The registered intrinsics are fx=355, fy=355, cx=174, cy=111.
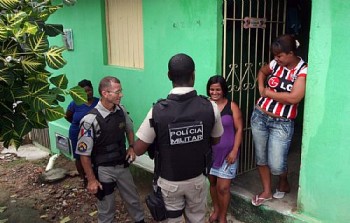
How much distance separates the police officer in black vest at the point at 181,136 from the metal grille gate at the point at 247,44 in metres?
1.20

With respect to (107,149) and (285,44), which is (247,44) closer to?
(285,44)

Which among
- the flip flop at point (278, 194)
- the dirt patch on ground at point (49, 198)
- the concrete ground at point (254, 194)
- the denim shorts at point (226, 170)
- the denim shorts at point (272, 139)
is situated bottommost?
the dirt patch on ground at point (49, 198)

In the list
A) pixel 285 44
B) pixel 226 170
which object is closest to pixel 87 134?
pixel 226 170

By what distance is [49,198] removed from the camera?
4773 mm

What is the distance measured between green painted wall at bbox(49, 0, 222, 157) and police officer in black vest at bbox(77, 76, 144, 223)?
0.97 m

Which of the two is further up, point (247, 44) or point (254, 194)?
point (247, 44)

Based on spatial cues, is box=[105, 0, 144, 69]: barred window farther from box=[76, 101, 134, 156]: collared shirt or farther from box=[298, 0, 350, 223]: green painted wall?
box=[298, 0, 350, 223]: green painted wall

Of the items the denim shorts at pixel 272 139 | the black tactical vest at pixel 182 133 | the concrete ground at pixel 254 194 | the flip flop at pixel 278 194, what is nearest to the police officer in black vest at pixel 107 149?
the black tactical vest at pixel 182 133

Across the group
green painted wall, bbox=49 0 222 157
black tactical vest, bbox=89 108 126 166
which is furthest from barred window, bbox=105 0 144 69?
black tactical vest, bbox=89 108 126 166

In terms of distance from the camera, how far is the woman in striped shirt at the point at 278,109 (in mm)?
→ 3094

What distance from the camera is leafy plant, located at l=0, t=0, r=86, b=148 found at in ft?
8.14

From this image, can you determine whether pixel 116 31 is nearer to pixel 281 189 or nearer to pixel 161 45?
pixel 161 45

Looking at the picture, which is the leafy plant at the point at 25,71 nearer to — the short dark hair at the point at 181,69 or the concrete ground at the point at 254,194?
the short dark hair at the point at 181,69

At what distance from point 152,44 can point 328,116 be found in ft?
7.33
